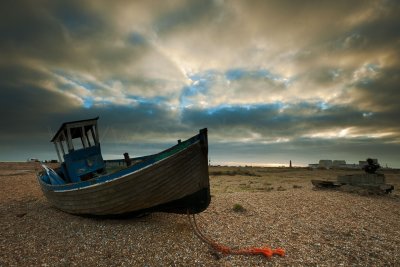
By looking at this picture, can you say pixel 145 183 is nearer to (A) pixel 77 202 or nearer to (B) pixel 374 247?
(A) pixel 77 202

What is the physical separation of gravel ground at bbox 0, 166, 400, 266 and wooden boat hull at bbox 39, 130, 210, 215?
0.98 m

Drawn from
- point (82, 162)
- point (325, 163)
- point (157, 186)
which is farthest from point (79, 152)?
point (325, 163)

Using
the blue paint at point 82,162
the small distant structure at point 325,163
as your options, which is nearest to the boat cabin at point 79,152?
the blue paint at point 82,162

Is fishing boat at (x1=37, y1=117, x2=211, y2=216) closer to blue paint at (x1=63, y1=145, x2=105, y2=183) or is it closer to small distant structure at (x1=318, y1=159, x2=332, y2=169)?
blue paint at (x1=63, y1=145, x2=105, y2=183)

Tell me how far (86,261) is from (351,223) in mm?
10710

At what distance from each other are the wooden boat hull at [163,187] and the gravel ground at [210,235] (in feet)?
3.21

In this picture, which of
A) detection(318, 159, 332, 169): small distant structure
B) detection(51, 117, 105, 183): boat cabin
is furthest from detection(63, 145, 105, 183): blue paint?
detection(318, 159, 332, 169): small distant structure

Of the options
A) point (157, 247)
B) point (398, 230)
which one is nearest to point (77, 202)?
Answer: point (157, 247)

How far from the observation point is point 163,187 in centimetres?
950

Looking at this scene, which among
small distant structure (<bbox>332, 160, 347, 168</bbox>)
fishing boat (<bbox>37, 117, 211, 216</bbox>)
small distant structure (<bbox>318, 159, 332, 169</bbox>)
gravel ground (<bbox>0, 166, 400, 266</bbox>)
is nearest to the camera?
gravel ground (<bbox>0, 166, 400, 266</bbox>)

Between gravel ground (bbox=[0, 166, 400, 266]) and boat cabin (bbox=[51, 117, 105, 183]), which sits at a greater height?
boat cabin (bbox=[51, 117, 105, 183])

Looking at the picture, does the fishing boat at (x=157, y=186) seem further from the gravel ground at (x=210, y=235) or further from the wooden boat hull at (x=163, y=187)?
the gravel ground at (x=210, y=235)

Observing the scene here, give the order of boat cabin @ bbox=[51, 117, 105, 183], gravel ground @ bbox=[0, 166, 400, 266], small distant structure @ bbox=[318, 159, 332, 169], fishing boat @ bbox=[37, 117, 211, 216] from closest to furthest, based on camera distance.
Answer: gravel ground @ bbox=[0, 166, 400, 266] < fishing boat @ bbox=[37, 117, 211, 216] < boat cabin @ bbox=[51, 117, 105, 183] < small distant structure @ bbox=[318, 159, 332, 169]

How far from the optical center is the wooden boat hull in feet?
30.6
